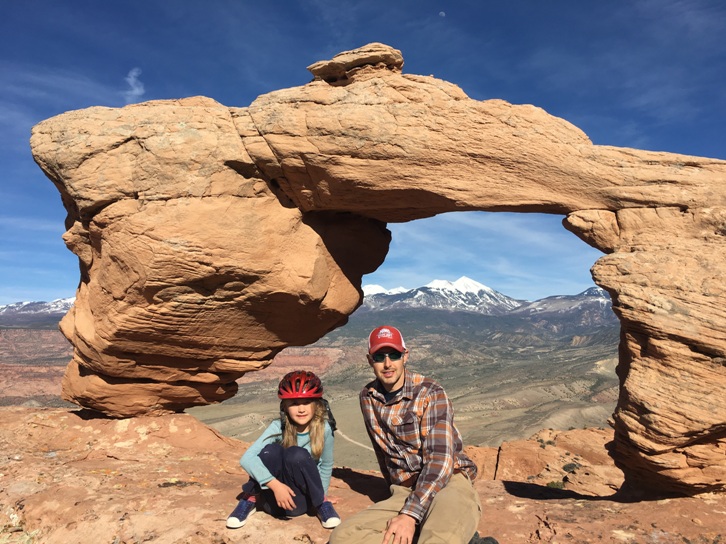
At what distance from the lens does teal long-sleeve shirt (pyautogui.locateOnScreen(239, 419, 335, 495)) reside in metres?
5.59

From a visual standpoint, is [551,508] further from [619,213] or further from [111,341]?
[111,341]

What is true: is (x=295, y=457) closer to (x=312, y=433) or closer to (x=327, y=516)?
(x=312, y=433)

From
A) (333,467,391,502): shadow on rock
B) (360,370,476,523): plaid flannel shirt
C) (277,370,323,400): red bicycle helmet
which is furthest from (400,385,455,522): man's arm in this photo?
(333,467,391,502): shadow on rock

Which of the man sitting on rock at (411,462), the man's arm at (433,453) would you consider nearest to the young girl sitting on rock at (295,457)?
the man sitting on rock at (411,462)

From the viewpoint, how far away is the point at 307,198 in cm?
1064

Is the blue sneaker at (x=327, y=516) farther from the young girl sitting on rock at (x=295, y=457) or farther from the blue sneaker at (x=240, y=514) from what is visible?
the blue sneaker at (x=240, y=514)

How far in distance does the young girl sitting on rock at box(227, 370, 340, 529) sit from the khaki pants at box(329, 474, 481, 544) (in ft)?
3.54

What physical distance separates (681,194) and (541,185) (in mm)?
2462

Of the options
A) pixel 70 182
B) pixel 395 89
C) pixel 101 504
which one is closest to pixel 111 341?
pixel 70 182

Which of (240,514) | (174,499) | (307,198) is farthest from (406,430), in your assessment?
(307,198)

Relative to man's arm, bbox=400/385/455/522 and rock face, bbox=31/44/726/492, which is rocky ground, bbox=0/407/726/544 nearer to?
rock face, bbox=31/44/726/492

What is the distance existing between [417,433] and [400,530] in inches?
46.2

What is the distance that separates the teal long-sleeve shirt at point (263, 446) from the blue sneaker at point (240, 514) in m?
0.61

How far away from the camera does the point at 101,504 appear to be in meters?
6.98
